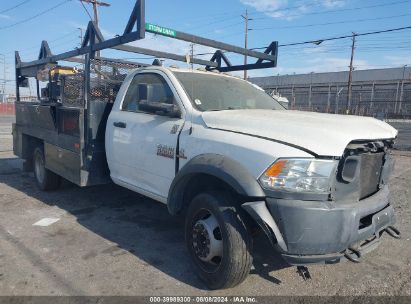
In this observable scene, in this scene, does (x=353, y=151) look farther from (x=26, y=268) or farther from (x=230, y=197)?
(x=26, y=268)

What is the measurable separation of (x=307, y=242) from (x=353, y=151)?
0.86m

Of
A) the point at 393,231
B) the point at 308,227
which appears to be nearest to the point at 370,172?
the point at 393,231

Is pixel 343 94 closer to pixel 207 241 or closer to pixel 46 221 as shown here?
pixel 46 221

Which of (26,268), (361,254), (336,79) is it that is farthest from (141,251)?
(336,79)

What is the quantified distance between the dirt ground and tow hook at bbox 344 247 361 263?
1.94 ft

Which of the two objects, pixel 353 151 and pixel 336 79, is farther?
pixel 336 79

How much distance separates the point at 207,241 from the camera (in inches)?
133

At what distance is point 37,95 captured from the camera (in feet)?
24.5

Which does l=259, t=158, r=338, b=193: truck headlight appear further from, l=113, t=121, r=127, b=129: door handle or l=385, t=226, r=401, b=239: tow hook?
l=113, t=121, r=127, b=129: door handle

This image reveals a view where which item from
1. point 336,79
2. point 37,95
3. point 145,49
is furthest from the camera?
point 336,79

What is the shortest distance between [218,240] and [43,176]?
4483 mm

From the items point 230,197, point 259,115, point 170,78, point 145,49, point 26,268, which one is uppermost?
point 145,49

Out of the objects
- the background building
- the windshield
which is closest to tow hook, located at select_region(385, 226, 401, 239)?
the windshield

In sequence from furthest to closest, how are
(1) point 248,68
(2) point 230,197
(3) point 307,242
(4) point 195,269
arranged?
(1) point 248,68
(4) point 195,269
(2) point 230,197
(3) point 307,242
